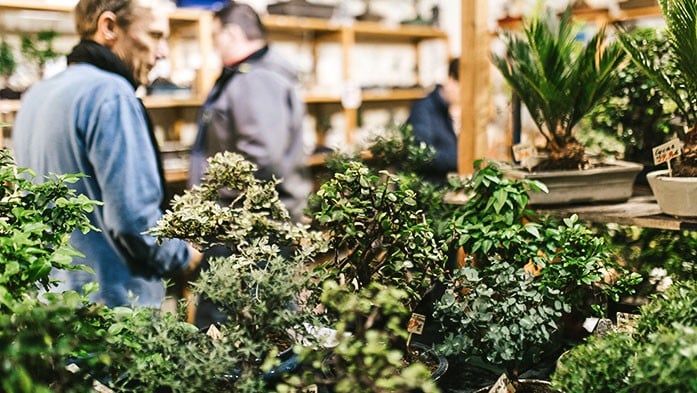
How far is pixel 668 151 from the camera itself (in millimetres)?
1640

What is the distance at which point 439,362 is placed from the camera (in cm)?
152

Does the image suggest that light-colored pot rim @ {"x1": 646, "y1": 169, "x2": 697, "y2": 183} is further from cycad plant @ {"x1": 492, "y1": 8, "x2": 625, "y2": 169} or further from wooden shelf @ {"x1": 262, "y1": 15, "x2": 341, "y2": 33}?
wooden shelf @ {"x1": 262, "y1": 15, "x2": 341, "y2": 33}

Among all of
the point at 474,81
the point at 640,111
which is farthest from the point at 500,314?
the point at 474,81

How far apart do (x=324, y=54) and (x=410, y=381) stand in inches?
202

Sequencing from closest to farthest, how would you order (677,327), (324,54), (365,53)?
(677,327)
(324,54)
(365,53)

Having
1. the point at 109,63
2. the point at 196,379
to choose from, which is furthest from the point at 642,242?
the point at 109,63

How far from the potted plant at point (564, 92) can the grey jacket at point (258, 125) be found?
149cm

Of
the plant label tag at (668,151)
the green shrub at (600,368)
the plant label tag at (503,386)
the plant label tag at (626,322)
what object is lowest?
the plant label tag at (503,386)

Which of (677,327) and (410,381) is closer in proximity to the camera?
(410,381)

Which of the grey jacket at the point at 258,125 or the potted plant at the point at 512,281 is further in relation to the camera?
the grey jacket at the point at 258,125

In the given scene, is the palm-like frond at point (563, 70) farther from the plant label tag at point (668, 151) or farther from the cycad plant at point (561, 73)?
the plant label tag at point (668, 151)

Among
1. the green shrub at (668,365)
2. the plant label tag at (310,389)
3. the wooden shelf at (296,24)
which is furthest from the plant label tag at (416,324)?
the wooden shelf at (296,24)

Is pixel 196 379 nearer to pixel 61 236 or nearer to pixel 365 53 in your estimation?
pixel 61 236

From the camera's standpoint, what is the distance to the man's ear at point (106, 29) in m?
2.29
